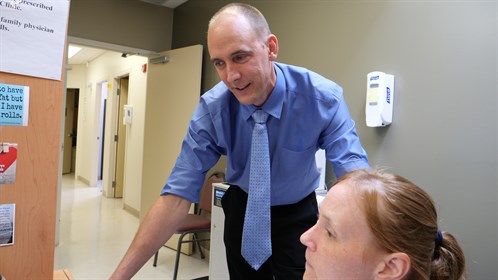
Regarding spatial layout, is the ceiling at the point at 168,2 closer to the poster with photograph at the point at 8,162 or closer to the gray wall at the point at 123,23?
the gray wall at the point at 123,23

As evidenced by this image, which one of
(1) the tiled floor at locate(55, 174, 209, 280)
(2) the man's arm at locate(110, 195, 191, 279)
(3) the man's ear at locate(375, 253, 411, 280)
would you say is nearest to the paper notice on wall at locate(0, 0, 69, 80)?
(2) the man's arm at locate(110, 195, 191, 279)

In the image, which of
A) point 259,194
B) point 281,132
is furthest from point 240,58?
point 259,194

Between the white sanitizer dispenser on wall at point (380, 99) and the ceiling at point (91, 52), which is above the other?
the ceiling at point (91, 52)

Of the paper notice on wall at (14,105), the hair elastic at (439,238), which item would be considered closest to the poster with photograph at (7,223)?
the paper notice on wall at (14,105)

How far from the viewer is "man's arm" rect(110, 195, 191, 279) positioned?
3.07ft

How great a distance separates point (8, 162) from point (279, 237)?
88 centimetres

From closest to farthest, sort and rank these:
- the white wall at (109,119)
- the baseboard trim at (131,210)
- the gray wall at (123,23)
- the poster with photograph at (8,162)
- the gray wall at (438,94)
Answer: the poster with photograph at (8,162), the gray wall at (438,94), the gray wall at (123,23), the baseboard trim at (131,210), the white wall at (109,119)

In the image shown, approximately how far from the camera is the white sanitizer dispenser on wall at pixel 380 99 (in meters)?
1.98

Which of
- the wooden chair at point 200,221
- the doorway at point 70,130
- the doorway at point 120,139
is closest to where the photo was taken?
the wooden chair at point 200,221

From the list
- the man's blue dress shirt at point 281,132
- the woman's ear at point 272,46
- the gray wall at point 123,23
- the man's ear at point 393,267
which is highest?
the gray wall at point 123,23

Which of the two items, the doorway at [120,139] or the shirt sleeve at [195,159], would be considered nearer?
the shirt sleeve at [195,159]

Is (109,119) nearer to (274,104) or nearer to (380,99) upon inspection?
(380,99)

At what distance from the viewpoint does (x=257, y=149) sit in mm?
1179

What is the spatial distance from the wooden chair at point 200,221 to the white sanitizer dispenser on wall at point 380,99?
5.04ft
